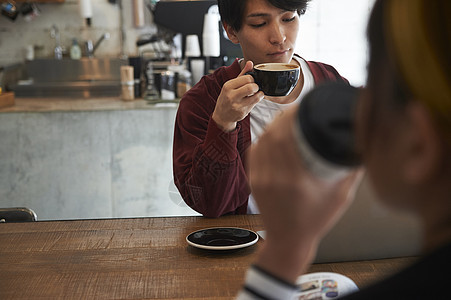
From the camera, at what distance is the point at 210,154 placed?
1.50m

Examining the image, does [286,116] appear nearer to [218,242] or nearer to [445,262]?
[445,262]

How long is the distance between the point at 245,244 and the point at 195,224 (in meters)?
0.24

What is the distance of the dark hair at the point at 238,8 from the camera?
1.56 metres

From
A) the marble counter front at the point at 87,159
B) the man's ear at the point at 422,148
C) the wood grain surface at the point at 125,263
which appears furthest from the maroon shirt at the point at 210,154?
the marble counter front at the point at 87,159

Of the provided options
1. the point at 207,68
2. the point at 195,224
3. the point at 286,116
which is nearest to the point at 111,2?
the point at 207,68

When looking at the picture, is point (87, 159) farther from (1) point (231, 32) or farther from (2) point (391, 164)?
(2) point (391, 164)

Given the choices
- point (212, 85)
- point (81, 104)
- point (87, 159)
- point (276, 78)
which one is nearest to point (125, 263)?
point (276, 78)

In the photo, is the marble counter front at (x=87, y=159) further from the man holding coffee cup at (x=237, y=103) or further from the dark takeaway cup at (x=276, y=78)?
the dark takeaway cup at (x=276, y=78)

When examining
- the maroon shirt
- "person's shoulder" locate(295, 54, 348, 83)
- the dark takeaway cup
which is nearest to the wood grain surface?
the maroon shirt

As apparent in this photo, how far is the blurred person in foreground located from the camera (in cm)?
39

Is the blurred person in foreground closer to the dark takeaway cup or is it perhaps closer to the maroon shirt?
the dark takeaway cup

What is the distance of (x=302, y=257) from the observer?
0.54 metres

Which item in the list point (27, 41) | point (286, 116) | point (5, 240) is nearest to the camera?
point (286, 116)

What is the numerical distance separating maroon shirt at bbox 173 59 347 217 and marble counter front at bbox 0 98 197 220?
153 centimetres
